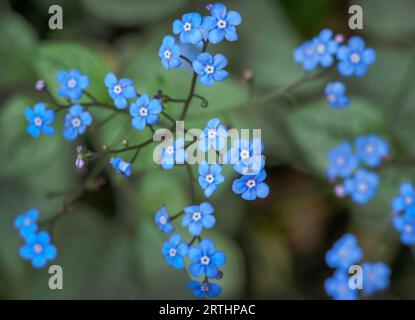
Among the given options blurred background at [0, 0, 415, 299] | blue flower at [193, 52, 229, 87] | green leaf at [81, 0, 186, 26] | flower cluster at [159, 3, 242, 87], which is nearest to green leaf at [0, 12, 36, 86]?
blurred background at [0, 0, 415, 299]

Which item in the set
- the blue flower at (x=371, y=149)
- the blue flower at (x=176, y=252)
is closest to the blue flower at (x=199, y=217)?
the blue flower at (x=176, y=252)

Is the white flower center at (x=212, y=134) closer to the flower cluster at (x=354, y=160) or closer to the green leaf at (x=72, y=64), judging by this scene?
the green leaf at (x=72, y=64)

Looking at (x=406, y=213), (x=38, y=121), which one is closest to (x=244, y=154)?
(x=38, y=121)

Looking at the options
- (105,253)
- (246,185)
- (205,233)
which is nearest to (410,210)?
(246,185)

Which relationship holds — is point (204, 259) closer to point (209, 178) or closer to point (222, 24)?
point (209, 178)

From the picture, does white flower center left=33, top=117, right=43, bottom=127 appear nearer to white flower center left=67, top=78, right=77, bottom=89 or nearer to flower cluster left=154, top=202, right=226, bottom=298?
white flower center left=67, top=78, right=77, bottom=89
